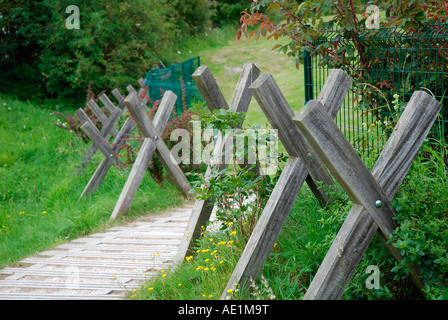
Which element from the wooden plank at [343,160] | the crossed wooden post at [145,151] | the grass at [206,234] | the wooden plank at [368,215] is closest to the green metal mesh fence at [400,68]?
the grass at [206,234]

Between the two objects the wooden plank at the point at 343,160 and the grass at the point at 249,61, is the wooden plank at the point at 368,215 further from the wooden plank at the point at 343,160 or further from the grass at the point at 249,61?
the grass at the point at 249,61

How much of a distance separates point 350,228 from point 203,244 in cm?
153

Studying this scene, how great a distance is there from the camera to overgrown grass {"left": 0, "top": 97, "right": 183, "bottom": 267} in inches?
228

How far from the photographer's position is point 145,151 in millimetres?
5945

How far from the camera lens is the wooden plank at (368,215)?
2.43m

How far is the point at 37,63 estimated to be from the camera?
50.1ft

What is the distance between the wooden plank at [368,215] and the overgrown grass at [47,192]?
365 cm

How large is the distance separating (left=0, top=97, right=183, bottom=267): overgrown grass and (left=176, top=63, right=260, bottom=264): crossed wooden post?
2.14 meters

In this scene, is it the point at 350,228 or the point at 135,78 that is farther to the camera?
the point at 135,78

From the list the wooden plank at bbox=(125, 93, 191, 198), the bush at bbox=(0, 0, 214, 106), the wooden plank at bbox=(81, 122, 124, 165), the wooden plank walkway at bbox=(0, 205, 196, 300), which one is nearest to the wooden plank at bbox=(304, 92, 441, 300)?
the wooden plank walkway at bbox=(0, 205, 196, 300)

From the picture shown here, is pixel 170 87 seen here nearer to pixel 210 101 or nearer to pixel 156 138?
pixel 156 138

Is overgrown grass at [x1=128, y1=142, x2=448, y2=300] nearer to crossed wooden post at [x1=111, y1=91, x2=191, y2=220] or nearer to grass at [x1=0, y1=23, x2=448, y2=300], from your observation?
grass at [x1=0, y1=23, x2=448, y2=300]
